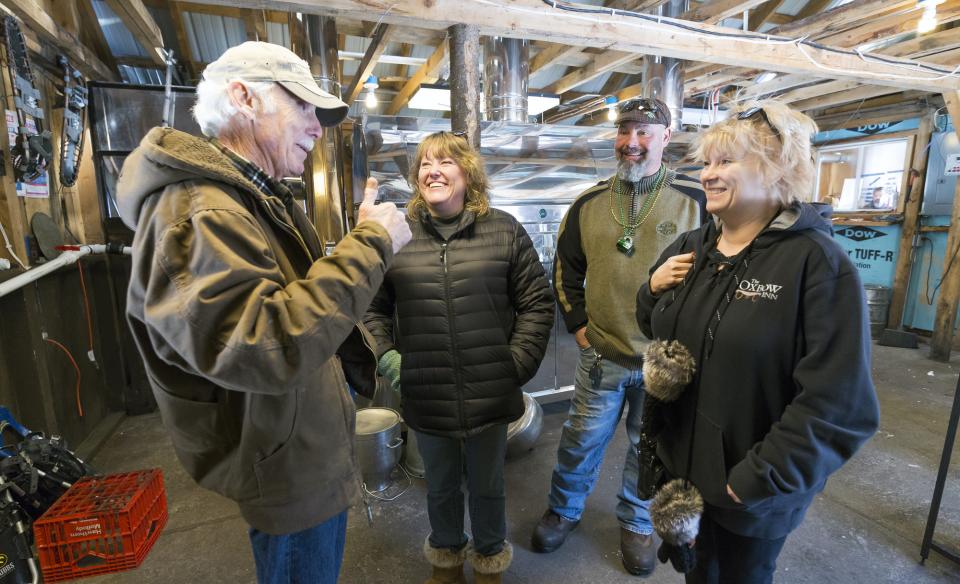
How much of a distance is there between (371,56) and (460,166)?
6.36 feet

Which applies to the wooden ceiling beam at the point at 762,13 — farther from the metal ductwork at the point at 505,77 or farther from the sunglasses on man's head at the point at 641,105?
the sunglasses on man's head at the point at 641,105

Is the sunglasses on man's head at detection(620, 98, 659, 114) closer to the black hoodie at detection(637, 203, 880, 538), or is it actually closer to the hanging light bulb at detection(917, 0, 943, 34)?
the black hoodie at detection(637, 203, 880, 538)

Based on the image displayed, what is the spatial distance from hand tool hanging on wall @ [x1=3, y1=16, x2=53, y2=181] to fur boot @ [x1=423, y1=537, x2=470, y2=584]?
256 centimetres

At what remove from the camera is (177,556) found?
1956mm

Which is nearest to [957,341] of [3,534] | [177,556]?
[177,556]

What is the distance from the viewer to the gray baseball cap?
870 mm

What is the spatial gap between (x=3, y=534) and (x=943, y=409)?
5063 mm

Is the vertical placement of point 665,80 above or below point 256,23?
below

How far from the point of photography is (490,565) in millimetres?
1604

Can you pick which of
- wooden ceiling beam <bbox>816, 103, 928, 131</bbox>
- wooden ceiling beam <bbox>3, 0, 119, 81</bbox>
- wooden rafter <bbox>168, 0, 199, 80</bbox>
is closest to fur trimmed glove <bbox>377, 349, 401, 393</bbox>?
wooden ceiling beam <bbox>3, 0, 119, 81</bbox>

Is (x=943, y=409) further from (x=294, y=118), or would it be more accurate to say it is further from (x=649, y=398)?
(x=294, y=118)

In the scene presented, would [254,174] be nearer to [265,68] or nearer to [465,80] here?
[265,68]

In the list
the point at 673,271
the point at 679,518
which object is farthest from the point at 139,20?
the point at 679,518

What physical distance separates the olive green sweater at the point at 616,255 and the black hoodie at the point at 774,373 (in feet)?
1.95
